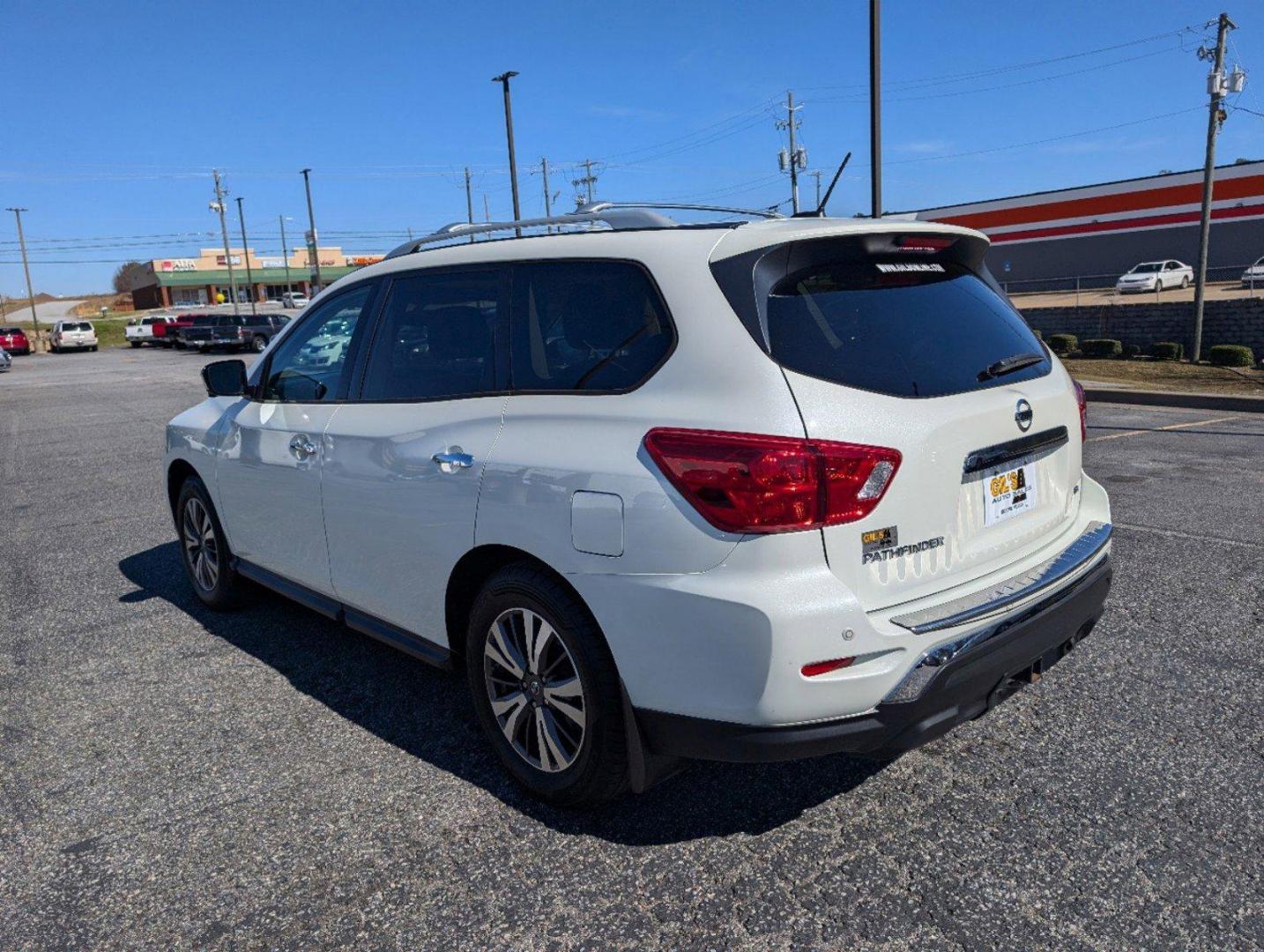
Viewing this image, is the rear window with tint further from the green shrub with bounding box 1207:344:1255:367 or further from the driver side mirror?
the green shrub with bounding box 1207:344:1255:367

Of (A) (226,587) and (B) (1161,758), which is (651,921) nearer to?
(B) (1161,758)

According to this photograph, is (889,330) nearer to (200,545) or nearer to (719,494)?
(719,494)

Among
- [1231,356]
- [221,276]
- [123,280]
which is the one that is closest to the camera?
[1231,356]

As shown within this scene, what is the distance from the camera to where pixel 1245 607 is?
4727mm

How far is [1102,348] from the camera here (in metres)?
23.8

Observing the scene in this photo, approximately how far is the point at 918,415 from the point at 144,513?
7.27 m

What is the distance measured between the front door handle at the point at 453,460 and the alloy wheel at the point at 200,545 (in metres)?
2.36

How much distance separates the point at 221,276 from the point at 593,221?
112 metres

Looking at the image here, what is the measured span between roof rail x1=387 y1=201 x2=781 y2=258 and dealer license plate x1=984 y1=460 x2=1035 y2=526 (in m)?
1.26

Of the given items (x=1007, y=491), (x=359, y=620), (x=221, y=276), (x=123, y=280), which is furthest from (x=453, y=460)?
(x=123, y=280)

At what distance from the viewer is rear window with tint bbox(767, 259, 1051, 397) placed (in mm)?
2664

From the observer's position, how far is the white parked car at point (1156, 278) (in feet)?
135

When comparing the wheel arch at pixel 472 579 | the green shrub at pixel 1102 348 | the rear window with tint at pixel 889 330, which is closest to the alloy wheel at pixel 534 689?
the wheel arch at pixel 472 579

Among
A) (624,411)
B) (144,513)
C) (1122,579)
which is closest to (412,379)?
(624,411)
